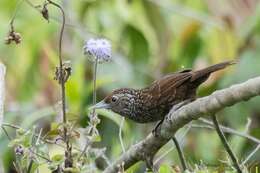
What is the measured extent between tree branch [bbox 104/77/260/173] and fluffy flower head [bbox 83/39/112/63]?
0.26 meters

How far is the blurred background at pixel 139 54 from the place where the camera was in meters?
5.13

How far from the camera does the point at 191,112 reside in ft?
8.50

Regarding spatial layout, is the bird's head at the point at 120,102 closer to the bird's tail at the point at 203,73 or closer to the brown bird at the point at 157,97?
→ the brown bird at the point at 157,97

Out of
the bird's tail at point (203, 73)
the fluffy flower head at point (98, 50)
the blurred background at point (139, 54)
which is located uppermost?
the fluffy flower head at point (98, 50)

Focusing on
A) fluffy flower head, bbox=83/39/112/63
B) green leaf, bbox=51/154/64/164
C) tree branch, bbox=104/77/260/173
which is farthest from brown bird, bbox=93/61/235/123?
green leaf, bbox=51/154/64/164

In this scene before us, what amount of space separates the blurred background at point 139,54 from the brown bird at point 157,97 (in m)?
1.19

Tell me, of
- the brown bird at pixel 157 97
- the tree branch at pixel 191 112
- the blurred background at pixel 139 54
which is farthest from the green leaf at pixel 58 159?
the blurred background at pixel 139 54

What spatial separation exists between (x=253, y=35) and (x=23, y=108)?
1421 mm

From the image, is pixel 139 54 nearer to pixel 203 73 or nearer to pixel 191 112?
pixel 203 73

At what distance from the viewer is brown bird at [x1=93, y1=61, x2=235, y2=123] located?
333 centimetres

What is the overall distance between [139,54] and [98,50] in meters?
2.52

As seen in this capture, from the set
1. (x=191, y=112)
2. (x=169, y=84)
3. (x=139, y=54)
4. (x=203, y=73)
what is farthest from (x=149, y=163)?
(x=139, y=54)

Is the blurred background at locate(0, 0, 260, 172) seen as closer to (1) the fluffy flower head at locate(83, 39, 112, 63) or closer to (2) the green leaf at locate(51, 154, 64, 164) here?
(1) the fluffy flower head at locate(83, 39, 112, 63)

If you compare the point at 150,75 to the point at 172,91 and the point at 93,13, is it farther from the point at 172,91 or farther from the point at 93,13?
the point at 172,91
